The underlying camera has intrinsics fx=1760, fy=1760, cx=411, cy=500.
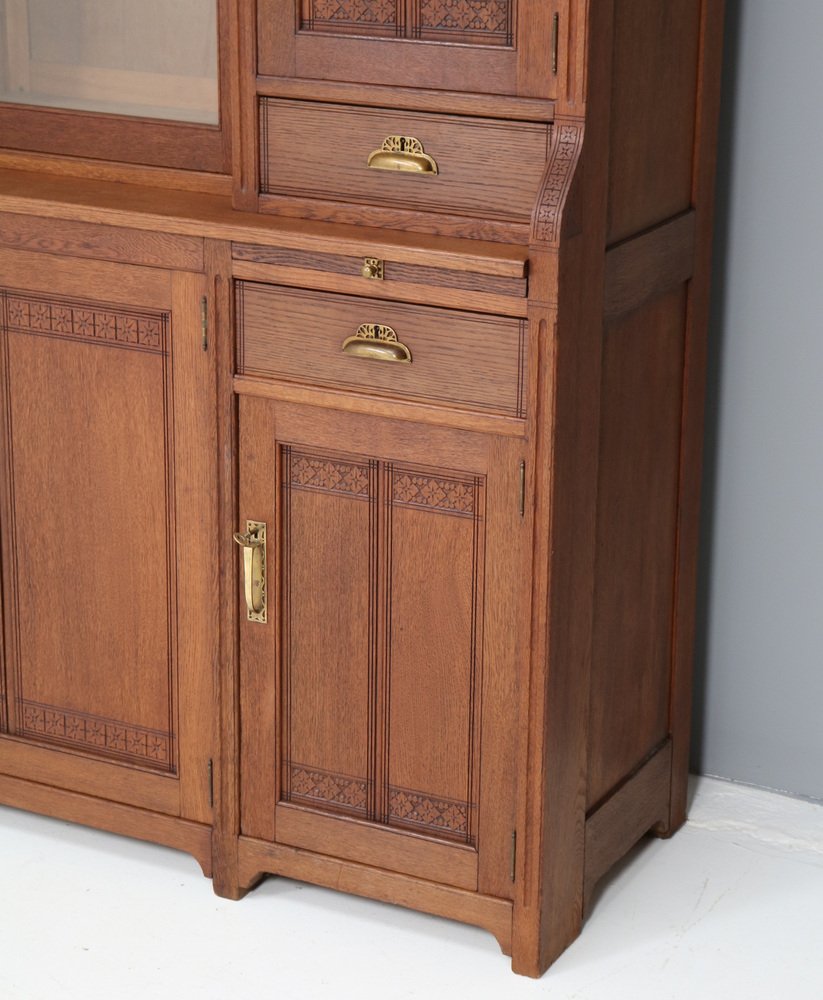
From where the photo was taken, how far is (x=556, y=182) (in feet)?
8.36

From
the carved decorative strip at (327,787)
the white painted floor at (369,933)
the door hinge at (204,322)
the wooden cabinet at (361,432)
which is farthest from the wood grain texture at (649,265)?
the white painted floor at (369,933)

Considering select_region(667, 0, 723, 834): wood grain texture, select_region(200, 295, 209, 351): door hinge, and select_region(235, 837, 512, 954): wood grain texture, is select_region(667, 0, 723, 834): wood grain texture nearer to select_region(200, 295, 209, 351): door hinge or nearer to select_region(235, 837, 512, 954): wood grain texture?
select_region(235, 837, 512, 954): wood grain texture

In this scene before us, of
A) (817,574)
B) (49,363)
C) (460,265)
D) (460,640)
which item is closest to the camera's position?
(460,265)

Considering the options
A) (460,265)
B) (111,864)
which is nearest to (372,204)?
(460,265)

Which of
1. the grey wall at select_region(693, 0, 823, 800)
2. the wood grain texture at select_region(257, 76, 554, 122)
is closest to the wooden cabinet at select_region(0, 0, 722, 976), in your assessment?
the wood grain texture at select_region(257, 76, 554, 122)

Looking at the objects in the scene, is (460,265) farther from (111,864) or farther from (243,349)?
(111,864)

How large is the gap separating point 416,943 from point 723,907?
551 millimetres

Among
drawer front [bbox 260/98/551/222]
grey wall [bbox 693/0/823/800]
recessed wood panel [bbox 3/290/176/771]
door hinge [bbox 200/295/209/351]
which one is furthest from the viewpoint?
grey wall [bbox 693/0/823/800]

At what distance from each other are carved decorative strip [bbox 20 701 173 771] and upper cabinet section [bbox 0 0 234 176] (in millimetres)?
1004

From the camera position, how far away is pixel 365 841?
9.83ft

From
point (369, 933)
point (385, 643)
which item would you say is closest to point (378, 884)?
point (369, 933)

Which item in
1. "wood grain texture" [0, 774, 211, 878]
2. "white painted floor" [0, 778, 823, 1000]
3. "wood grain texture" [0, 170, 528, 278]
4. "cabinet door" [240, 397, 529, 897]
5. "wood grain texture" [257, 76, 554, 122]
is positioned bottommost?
"white painted floor" [0, 778, 823, 1000]

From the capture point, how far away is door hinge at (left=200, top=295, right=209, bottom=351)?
2.86 metres

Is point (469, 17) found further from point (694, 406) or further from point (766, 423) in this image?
point (766, 423)
